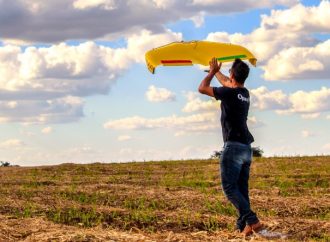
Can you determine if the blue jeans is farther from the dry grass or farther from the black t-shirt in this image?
the dry grass

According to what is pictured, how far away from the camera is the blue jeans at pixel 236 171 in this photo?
928 centimetres

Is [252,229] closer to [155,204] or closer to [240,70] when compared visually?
[240,70]

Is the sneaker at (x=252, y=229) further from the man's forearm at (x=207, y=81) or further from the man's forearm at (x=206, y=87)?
the man's forearm at (x=207, y=81)

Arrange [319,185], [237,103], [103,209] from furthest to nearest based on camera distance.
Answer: [319,185] < [103,209] < [237,103]

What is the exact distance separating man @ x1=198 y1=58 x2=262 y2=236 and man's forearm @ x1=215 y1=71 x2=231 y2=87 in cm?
14

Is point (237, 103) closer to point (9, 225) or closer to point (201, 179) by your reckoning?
point (9, 225)

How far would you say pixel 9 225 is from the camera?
11156 mm

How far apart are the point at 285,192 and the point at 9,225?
7253 mm

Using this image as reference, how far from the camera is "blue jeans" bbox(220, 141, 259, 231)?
9.28m

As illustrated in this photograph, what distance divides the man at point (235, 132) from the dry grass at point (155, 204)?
1.66 ft

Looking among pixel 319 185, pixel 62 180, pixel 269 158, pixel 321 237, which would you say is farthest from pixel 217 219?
pixel 269 158

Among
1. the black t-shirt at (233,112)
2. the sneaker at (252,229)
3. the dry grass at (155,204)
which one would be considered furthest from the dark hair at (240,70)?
the dry grass at (155,204)

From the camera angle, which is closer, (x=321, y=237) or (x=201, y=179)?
(x=321, y=237)

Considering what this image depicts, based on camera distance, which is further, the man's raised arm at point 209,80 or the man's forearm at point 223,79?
the man's forearm at point 223,79
